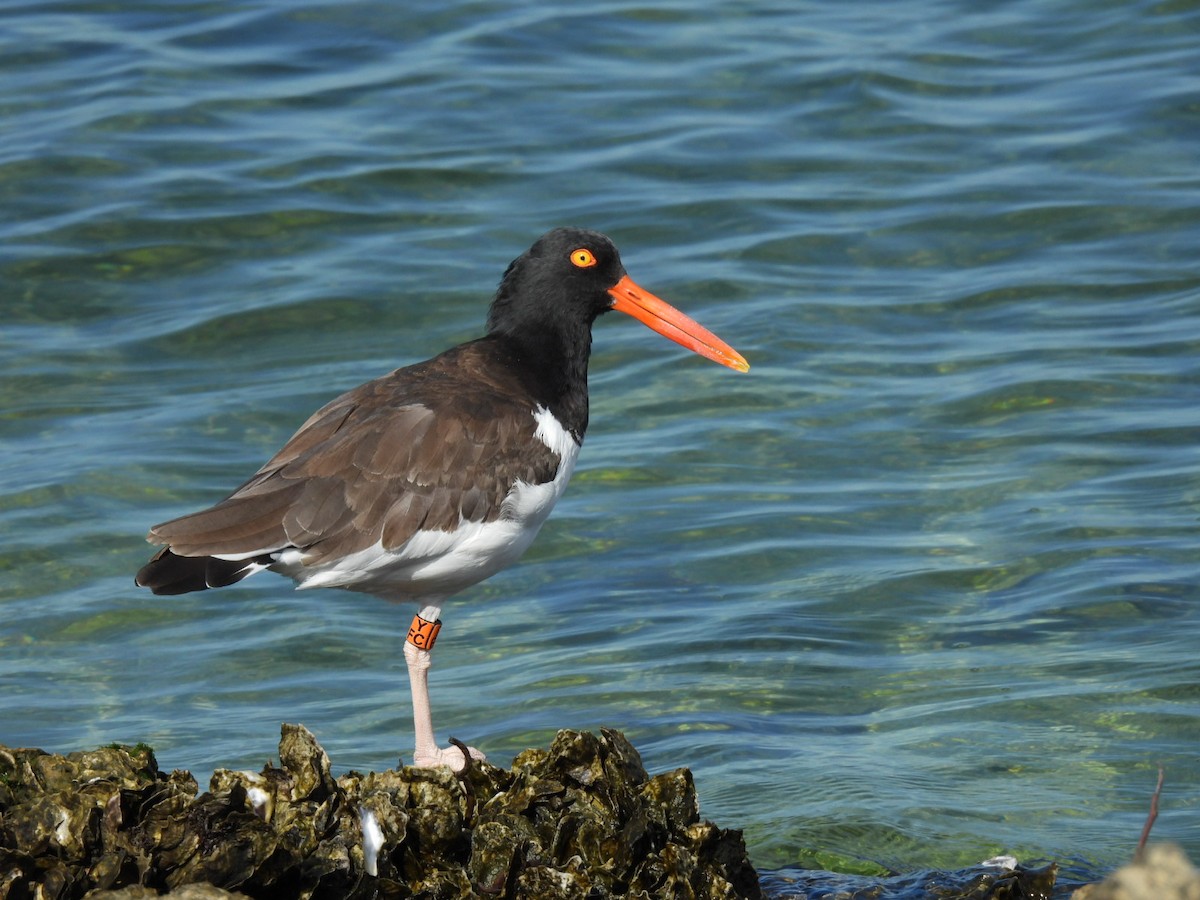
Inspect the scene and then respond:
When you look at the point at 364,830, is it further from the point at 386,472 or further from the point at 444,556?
the point at 386,472

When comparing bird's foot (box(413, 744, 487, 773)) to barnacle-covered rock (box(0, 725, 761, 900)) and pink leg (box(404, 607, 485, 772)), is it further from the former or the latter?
barnacle-covered rock (box(0, 725, 761, 900))

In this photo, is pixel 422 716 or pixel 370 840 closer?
pixel 370 840

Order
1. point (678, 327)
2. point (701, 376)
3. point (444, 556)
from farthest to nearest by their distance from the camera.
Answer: point (701, 376)
point (678, 327)
point (444, 556)

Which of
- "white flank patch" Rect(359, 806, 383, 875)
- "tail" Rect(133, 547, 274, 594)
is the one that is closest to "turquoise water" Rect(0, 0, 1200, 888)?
"tail" Rect(133, 547, 274, 594)

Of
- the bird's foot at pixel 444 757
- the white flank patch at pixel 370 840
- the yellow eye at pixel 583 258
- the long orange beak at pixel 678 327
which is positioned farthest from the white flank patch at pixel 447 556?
the white flank patch at pixel 370 840

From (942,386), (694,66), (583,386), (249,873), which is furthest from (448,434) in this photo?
(694,66)

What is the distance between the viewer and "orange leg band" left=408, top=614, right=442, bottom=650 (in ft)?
18.6

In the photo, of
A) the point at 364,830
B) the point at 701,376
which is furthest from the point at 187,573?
→ the point at 701,376

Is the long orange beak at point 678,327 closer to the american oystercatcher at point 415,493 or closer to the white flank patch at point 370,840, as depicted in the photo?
the american oystercatcher at point 415,493

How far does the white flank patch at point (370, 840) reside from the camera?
4.04 metres

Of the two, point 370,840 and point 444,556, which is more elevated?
point 444,556

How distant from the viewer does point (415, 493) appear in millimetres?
5418

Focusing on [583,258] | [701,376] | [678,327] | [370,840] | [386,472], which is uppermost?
[583,258]

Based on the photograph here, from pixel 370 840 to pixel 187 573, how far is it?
127cm
